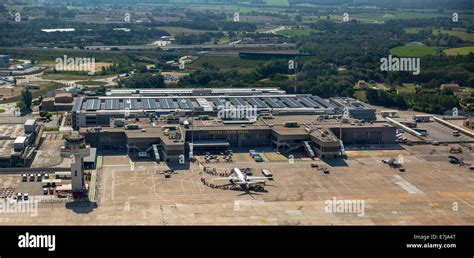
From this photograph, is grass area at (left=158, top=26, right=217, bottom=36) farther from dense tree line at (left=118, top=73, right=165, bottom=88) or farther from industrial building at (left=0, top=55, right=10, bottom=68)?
dense tree line at (left=118, top=73, right=165, bottom=88)

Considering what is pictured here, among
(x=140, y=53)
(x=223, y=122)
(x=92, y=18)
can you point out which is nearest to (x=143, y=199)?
(x=223, y=122)

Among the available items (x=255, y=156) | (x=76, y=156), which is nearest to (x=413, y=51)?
(x=255, y=156)

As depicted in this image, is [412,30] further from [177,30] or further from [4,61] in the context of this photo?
[4,61]

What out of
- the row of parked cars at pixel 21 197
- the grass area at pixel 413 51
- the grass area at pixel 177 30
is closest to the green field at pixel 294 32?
the grass area at pixel 177 30

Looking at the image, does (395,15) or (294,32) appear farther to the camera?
(395,15)

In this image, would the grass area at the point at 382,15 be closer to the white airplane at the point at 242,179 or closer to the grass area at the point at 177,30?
the grass area at the point at 177,30

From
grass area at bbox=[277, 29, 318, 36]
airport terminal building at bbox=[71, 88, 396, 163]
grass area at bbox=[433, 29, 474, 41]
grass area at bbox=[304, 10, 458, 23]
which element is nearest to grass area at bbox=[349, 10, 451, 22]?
grass area at bbox=[304, 10, 458, 23]
